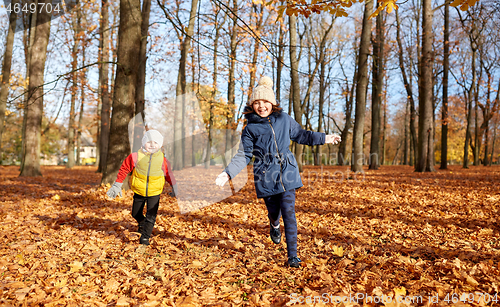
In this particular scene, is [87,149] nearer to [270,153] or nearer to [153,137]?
[153,137]

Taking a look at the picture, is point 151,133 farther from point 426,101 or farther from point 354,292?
point 426,101

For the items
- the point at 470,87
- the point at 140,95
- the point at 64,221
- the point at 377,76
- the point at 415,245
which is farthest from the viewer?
the point at 470,87

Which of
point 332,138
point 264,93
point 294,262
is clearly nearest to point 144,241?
point 294,262

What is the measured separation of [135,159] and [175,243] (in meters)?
1.30

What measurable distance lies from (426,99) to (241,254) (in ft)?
43.7

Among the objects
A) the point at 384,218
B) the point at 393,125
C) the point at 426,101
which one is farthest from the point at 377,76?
the point at 393,125

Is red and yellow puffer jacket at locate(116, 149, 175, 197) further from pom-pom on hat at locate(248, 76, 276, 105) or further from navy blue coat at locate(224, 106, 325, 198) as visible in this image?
pom-pom on hat at locate(248, 76, 276, 105)

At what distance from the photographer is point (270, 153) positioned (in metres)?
3.23

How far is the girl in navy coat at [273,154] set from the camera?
3.18 m

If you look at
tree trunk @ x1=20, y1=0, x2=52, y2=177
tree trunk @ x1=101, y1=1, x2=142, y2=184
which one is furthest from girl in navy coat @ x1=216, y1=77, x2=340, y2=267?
tree trunk @ x1=20, y1=0, x2=52, y2=177

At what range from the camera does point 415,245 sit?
395 cm

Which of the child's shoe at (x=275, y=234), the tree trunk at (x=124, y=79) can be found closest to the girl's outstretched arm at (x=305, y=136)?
the child's shoe at (x=275, y=234)

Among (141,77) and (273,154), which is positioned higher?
(141,77)

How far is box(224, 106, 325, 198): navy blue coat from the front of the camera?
10.4ft
